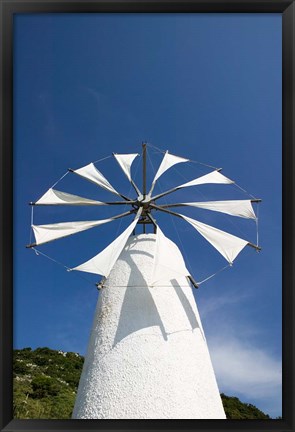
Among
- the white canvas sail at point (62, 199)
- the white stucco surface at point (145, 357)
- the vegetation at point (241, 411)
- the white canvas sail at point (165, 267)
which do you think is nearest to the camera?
the white stucco surface at point (145, 357)

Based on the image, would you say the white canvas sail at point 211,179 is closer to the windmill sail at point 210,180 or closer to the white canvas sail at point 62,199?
the windmill sail at point 210,180

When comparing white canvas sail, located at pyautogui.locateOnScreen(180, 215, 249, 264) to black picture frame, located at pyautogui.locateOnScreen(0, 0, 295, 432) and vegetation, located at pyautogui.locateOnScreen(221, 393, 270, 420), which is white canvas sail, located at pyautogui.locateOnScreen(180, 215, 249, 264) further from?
vegetation, located at pyautogui.locateOnScreen(221, 393, 270, 420)

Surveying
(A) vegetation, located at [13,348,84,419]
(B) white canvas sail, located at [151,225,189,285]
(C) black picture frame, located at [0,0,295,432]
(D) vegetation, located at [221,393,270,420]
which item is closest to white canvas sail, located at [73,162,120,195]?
(B) white canvas sail, located at [151,225,189,285]

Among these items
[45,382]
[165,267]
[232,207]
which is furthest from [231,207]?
[45,382]

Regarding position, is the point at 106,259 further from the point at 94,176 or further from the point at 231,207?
the point at 231,207

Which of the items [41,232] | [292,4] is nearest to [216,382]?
[41,232]

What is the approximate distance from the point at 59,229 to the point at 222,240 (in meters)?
2.31

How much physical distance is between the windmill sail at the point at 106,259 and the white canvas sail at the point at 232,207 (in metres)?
1.18

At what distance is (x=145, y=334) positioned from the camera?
4.57 meters

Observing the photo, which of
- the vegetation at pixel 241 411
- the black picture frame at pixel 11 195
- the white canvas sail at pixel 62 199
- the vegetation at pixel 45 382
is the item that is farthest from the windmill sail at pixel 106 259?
the vegetation at pixel 45 382

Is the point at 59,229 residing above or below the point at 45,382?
above

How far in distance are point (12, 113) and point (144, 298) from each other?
2.55 metres

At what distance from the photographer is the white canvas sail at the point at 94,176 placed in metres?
6.08

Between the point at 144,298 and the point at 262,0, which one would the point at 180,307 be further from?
the point at 262,0
